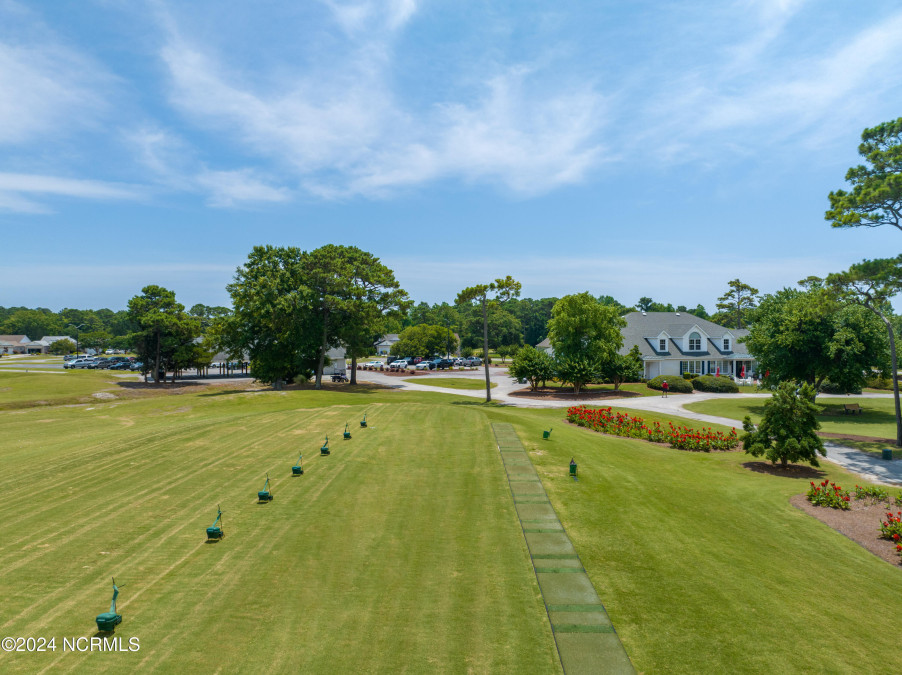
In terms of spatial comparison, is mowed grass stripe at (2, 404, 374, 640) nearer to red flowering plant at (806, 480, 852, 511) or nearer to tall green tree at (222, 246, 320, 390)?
red flowering plant at (806, 480, 852, 511)

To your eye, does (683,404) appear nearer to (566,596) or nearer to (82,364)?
(566,596)

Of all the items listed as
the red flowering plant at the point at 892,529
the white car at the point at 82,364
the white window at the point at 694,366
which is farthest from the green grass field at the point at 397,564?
the white car at the point at 82,364

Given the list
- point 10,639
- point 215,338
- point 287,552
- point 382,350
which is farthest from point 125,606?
point 382,350

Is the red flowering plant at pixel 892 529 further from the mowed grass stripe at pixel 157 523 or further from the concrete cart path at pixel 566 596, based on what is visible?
the mowed grass stripe at pixel 157 523

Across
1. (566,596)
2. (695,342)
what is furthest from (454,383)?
(566,596)

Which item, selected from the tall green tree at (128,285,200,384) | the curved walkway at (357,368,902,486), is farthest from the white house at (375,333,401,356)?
the tall green tree at (128,285,200,384)

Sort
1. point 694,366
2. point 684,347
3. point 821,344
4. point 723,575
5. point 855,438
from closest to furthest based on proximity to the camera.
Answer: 1. point 723,575
2. point 855,438
3. point 821,344
4. point 694,366
5. point 684,347

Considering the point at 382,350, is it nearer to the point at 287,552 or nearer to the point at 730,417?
the point at 730,417
